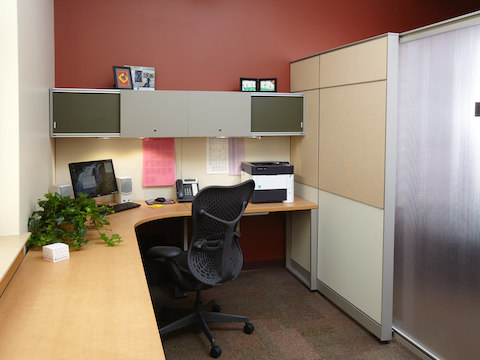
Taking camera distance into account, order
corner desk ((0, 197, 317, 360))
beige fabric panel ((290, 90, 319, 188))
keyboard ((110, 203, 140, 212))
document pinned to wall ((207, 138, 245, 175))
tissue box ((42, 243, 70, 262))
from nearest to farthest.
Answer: corner desk ((0, 197, 317, 360)) < tissue box ((42, 243, 70, 262)) < keyboard ((110, 203, 140, 212)) < beige fabric panel ((290, 90, 319, 188)) < document pinned to wall ((207, 138, 245, 175))

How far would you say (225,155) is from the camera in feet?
14.2

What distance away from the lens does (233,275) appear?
3010 mm

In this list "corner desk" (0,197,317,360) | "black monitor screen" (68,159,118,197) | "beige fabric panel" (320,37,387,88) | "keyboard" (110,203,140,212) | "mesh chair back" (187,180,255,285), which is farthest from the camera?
"keyboard" (110,203,140,212)

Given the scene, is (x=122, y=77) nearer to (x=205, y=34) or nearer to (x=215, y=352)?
(x=205, y=34)

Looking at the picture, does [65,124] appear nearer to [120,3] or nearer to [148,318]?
[120,3]

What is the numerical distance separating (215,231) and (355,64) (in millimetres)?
1609

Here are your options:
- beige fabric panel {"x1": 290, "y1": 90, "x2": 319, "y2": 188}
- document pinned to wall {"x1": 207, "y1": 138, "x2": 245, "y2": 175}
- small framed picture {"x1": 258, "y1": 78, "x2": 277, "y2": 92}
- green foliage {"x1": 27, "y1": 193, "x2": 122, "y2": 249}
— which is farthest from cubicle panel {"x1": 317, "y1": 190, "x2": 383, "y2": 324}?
green foliage {"x1": 27, "y1": 193, "x2": 122, "y2": 249}

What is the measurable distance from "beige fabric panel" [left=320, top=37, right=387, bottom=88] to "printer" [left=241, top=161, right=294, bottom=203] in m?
0.82

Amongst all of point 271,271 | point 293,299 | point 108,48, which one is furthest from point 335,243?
point 108,48

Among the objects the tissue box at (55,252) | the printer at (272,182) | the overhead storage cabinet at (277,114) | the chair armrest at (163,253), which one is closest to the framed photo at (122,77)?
the overhead storage cabinet at (277,114)

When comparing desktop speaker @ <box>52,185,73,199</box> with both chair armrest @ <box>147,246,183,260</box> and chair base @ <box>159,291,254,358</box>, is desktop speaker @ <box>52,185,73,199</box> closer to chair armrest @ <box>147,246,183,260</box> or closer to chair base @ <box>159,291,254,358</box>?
chair armrest @ <box>147,246,183,260</box>

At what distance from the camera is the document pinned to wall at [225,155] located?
4270 millimetres

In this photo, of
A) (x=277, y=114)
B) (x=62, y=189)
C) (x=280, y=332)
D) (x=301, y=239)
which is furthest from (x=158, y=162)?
(x=280, y=332)

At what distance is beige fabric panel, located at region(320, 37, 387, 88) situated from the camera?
3.01m
